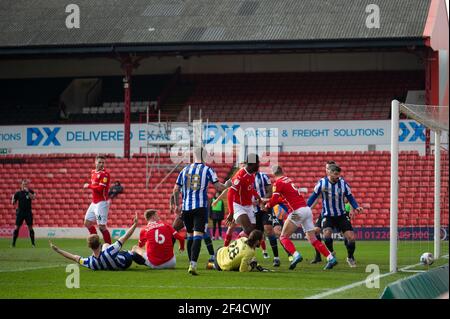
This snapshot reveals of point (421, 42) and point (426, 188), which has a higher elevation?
point (421, 42)

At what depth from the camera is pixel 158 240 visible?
54.9 ft

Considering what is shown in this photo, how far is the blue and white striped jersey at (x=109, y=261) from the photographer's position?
1656cm

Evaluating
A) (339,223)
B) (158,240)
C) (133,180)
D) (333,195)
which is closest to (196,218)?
(158,240)

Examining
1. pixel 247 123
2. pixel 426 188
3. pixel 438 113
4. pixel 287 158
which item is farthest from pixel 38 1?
pixel 438 113

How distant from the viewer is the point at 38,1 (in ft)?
149

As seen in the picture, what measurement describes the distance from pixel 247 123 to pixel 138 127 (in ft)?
15.4

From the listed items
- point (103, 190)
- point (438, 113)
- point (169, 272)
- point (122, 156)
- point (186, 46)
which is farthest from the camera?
point (122, 156)

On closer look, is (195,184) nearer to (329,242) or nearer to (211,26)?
(329,242)

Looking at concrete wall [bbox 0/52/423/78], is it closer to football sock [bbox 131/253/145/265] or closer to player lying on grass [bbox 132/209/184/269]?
player lying on grass [bbox 132/209/184/269]

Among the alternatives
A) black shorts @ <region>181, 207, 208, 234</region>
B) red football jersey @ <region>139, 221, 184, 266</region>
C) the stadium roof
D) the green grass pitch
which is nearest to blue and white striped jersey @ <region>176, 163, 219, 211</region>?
black shorts @ <region>181, 207, 208, 234</region>

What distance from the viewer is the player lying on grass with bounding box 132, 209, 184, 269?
16578mm

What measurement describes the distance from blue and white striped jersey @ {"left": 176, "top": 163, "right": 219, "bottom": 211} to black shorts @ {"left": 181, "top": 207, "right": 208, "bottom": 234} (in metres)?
0.07

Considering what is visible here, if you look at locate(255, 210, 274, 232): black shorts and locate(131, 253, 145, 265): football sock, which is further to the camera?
locate(255, 210, 274, 232): black shorts

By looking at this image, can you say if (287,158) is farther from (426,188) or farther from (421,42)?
(426,188)
